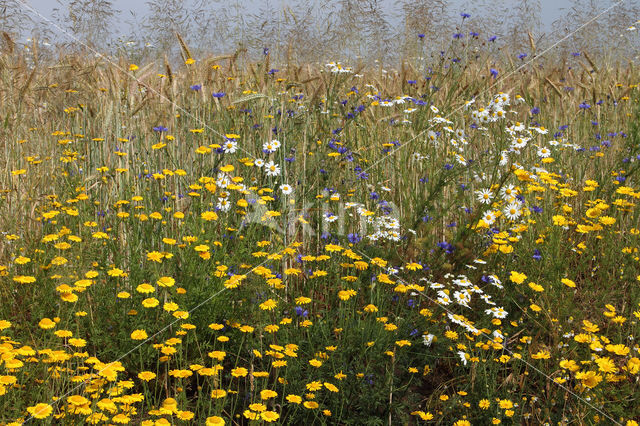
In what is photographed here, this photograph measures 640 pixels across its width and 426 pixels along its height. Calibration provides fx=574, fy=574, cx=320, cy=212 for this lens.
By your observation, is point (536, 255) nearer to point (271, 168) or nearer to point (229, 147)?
point (271, 168)

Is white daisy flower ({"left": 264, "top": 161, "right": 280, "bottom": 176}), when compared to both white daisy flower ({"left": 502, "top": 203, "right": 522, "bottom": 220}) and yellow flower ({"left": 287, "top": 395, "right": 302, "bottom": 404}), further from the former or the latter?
yellow flower ({"left": 287, "top": 395, "right": 302, "bottom": 404})

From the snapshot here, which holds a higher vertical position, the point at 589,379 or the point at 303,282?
the point at 303,282

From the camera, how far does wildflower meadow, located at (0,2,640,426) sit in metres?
2.13

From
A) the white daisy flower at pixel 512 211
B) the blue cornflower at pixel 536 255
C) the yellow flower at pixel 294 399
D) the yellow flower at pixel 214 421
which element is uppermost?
the white daisy flower at pixel 512 211

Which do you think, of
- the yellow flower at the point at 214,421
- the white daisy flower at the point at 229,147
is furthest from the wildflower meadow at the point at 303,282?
the white daisy flower at the point at 229,147

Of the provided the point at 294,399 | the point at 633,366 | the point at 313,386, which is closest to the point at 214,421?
the point at 294,399

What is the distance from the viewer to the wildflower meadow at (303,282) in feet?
6.98

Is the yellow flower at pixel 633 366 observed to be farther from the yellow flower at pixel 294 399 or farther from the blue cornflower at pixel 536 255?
the yellow flower at pixel 294 399

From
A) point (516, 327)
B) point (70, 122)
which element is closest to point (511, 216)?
point (516, 327)

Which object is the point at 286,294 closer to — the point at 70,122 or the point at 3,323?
the point at 3,323

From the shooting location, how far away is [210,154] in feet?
12.3

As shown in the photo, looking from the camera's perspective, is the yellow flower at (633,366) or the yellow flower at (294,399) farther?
the yellow flower at (633,366)

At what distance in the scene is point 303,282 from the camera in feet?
9.43

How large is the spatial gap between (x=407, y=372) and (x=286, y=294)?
27.9 inches
